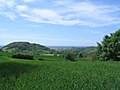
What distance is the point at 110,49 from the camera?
63.2 meters

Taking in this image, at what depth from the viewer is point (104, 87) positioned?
14.9 meters

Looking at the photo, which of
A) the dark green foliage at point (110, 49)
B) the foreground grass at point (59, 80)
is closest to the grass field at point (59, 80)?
the foreground grass at point (59, 80)

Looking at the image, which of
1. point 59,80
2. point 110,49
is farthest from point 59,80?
point 110,49

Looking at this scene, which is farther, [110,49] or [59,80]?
[110,49]

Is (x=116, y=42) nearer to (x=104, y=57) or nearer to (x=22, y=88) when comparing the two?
(x=104, y=57)

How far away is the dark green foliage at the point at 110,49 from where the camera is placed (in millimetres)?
62737

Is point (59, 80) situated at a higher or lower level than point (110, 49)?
lower

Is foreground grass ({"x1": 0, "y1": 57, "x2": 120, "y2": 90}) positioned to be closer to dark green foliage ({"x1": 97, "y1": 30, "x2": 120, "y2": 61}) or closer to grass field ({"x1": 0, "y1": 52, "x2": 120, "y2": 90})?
grass field ({"x1": 0, "y1": 52, "x2": 120, "y2": 90})

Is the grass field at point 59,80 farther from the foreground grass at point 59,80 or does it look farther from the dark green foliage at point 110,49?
the dark green foliage at point 110,49

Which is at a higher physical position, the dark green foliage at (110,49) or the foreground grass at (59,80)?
the dark green foliage at (110,49)

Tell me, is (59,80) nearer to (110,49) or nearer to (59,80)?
(59,80)

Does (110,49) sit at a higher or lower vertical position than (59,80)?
higher

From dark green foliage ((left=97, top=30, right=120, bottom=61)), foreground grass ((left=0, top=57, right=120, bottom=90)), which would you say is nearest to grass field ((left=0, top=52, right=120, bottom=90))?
foreground grass ((left=0, top=57, right=120, bottom=90))

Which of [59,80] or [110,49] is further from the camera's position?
[110,49]
